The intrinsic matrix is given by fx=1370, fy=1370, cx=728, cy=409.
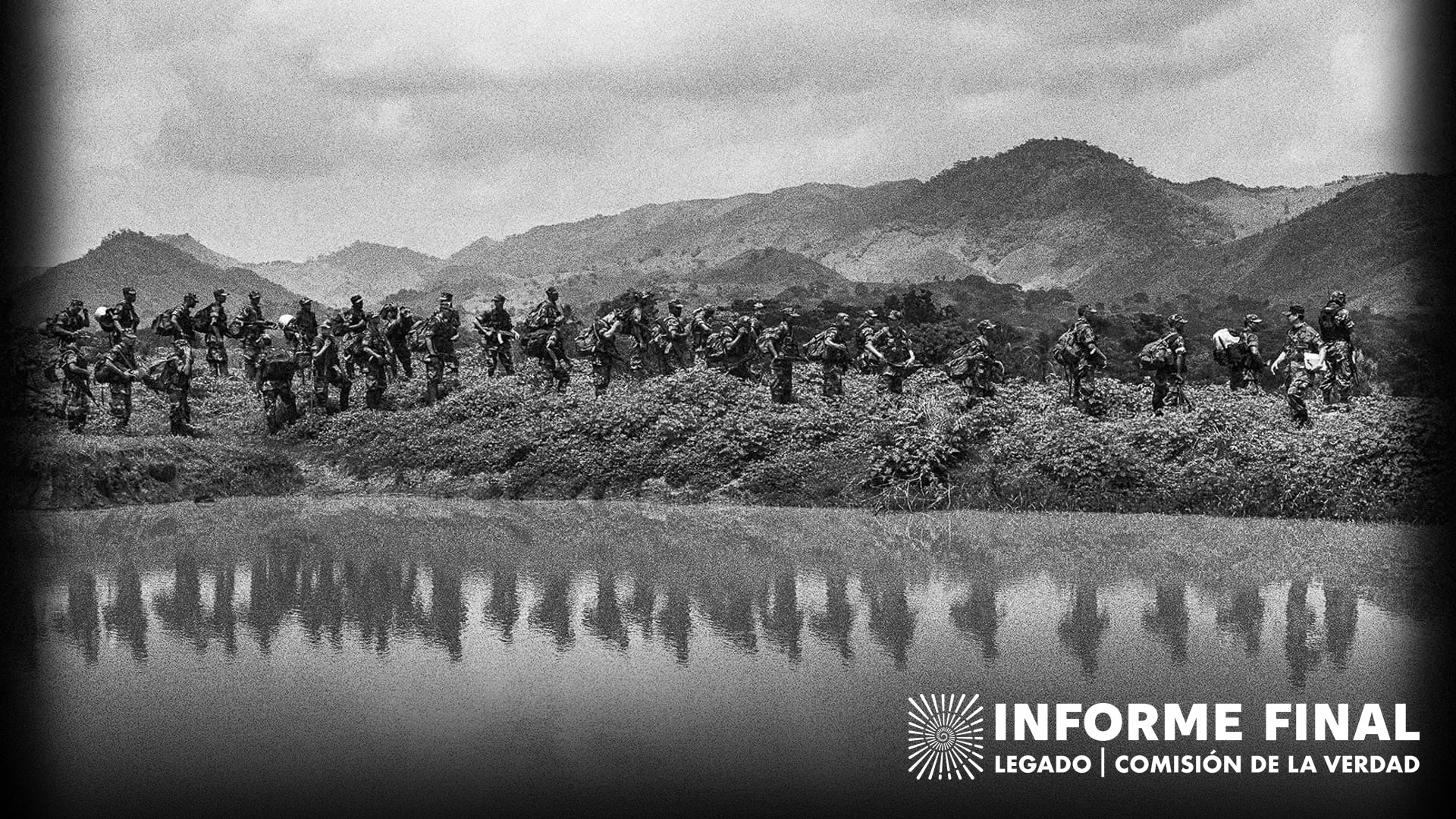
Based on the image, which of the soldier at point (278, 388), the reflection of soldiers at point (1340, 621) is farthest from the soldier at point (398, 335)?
the reflection of soldiers at point (1340, 621)

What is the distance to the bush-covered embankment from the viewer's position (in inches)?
783

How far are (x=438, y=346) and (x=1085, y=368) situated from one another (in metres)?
13.2

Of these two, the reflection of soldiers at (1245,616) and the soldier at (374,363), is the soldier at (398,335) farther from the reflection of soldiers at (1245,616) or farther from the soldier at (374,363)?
the reflection of soldiers at (1245,616)

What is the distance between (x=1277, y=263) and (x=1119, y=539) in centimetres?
Answer: 7371

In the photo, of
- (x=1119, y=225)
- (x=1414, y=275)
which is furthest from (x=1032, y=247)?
(x=1414, y=275)

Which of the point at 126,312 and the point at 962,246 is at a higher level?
the point at 962,246

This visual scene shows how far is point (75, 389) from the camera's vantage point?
87.9 ft

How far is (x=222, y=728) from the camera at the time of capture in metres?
9.80

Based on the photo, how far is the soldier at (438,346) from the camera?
28312 mm

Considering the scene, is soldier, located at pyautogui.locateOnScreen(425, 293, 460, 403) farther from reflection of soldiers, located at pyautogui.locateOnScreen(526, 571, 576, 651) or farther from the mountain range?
the mountain range

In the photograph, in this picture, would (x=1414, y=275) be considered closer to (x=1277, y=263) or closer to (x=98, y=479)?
(x=1277, y=263)

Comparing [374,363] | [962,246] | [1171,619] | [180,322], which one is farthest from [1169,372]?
[962,246]

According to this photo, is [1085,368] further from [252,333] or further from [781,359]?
[252,333]

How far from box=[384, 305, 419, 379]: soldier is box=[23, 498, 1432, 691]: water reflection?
12.3 metres
